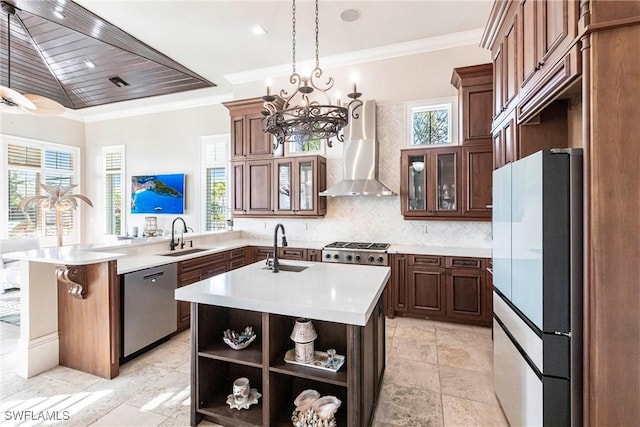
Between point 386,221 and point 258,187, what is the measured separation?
2161mm

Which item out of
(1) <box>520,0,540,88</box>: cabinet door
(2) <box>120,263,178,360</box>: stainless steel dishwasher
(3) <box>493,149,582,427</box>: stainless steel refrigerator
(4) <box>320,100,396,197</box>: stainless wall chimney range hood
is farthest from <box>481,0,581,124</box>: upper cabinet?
(2) <box>120,263,178,360</box>: stainless steel dishwasher

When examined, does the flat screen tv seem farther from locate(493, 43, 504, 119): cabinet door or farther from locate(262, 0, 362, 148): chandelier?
locate(493, 43, 504, 119): cabinet door

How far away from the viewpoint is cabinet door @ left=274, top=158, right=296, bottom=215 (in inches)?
186

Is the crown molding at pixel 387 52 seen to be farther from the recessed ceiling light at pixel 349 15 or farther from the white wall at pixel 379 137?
the recessed ceiling light at pixel 349 15

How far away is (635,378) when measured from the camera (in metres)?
1.23

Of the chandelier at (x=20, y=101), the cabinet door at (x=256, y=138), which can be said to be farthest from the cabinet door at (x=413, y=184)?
the chandelier at (x=20, y=101)

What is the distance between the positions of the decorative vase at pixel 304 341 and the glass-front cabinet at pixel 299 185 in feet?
9.55

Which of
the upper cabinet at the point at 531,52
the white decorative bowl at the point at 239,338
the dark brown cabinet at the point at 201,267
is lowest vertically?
the white decorative bowl at the point at 239,338

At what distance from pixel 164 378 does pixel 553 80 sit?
3489 mm

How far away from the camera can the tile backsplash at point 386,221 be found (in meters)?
4.24

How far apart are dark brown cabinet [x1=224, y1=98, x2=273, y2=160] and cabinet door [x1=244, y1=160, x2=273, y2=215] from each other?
0.18 m

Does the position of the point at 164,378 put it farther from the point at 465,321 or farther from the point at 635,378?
the point at 465,321

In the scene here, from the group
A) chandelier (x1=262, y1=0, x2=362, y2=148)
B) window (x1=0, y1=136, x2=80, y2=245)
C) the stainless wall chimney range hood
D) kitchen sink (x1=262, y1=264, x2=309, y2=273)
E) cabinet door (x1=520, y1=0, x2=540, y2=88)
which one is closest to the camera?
cabinet door (x1=520, y1=0, x2=540, y2=88)

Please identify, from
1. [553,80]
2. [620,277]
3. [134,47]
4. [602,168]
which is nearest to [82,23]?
[134,47]
